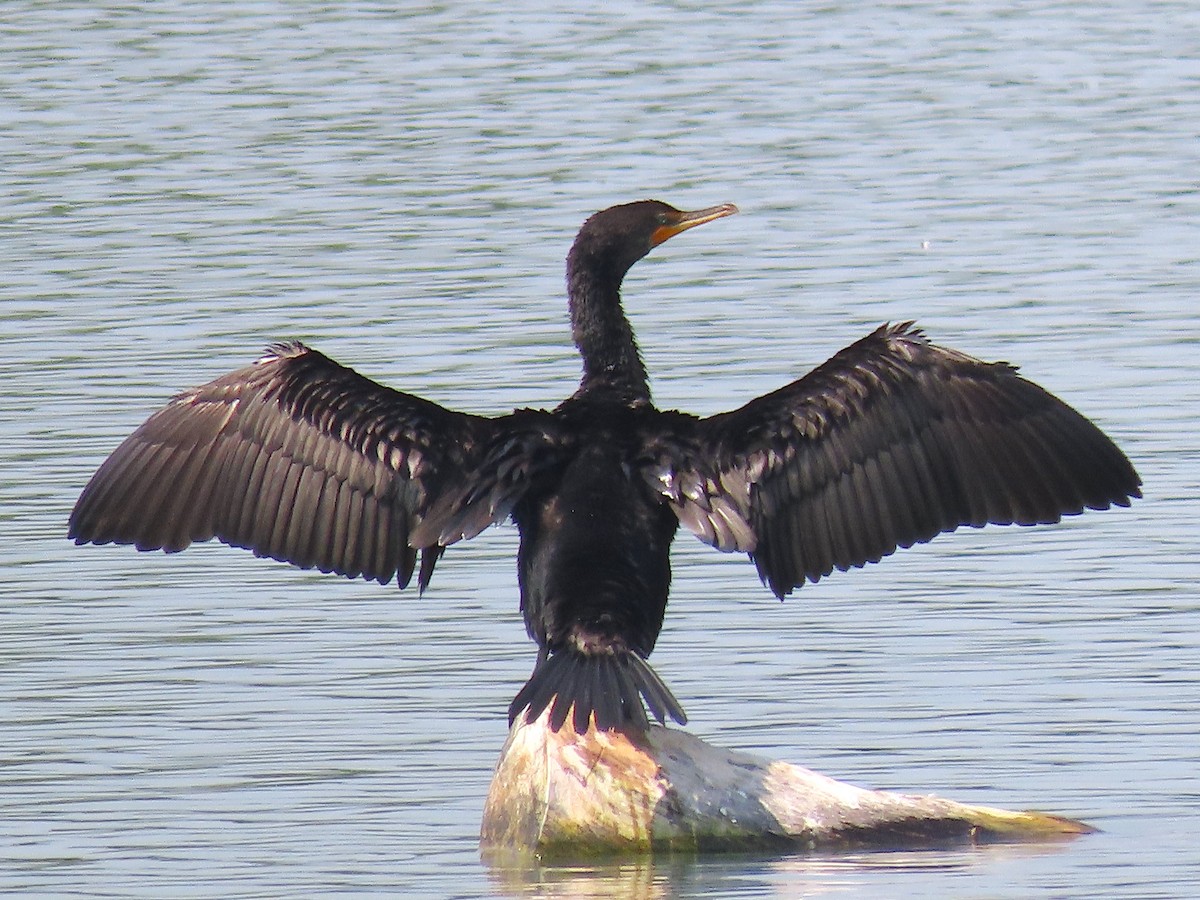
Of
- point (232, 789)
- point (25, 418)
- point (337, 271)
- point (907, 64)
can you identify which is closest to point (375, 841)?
point (232, 789)

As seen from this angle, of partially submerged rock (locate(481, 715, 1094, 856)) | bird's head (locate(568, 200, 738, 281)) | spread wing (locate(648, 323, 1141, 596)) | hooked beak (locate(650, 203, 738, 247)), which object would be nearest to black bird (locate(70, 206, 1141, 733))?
spread wing (locate(648, 323, 1141, 596))

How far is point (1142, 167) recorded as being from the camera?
755 inches

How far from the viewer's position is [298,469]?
837 cm

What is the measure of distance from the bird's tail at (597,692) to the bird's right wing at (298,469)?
653 millimetres

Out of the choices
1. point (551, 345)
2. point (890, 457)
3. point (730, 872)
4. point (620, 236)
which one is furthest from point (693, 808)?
point (551, 345)

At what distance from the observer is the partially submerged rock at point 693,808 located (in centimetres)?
783

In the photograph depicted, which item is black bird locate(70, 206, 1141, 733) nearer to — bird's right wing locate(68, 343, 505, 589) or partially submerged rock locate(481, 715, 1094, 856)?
bird's right wing locate(68, 343, 505, 589)

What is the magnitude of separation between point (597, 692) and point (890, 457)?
1.15m

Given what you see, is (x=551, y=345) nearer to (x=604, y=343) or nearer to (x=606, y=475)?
(x=604, y=343)

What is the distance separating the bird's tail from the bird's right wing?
653 millimetres

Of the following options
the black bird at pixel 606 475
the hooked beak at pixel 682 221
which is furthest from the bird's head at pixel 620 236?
the black bird at pixel 606 475

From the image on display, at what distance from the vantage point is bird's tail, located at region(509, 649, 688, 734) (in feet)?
25.0

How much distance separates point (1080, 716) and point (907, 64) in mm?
15809

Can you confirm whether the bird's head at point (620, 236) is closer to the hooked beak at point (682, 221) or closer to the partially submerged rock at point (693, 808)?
the hooked beak at point (682, 221)
